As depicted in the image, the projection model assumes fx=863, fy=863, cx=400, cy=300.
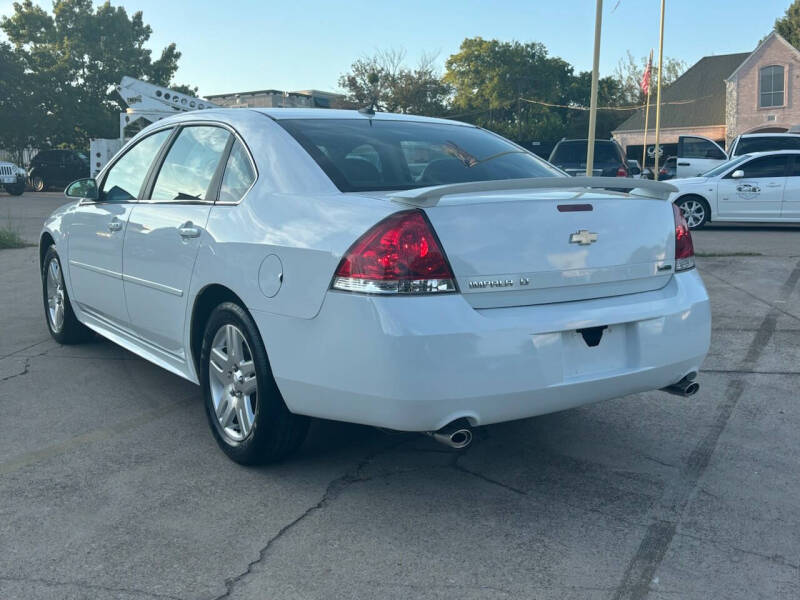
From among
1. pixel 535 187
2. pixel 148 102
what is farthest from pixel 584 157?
pixel 535 187

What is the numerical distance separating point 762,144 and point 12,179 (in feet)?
84.4

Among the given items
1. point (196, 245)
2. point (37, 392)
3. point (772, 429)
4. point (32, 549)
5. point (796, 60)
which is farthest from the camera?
point (796, 60)

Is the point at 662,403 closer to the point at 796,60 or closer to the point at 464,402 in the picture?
the point at 464,402

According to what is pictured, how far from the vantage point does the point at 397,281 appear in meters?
3.14

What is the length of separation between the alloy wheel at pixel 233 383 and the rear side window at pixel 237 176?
0.63m

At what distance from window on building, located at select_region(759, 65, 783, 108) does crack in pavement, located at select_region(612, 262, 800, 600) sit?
43537 mm

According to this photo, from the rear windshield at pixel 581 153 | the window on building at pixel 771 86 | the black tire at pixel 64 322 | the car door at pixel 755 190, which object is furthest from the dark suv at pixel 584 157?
the window on building at pixel 771 86

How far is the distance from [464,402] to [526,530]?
1.82ft

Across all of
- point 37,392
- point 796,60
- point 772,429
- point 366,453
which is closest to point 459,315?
point 366,453

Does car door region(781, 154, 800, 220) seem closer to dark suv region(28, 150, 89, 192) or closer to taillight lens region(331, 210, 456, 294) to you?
taillight lens region(331, 210, 456, 294)

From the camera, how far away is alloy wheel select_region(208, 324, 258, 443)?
3795 mm

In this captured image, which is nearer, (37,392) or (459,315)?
(459,315)

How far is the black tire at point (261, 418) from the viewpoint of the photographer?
3627mm

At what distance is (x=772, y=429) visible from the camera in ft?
14.5
